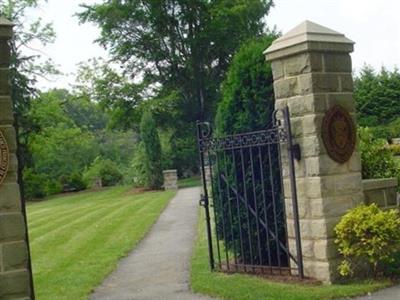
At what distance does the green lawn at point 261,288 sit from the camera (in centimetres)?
593

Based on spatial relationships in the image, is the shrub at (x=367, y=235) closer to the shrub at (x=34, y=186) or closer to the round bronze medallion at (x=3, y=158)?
the round bronze medallion at (x=3, y=158)

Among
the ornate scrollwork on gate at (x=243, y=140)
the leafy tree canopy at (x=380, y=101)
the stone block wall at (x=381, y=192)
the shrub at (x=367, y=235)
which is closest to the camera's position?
the shrub at (x=367, y=235)

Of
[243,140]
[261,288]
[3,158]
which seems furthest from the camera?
[243,140]

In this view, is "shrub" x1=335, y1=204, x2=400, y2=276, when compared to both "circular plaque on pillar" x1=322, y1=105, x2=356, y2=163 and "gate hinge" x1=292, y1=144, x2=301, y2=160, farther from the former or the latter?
"gate hinge" x1=292, y1=144, x2=301, y2=160

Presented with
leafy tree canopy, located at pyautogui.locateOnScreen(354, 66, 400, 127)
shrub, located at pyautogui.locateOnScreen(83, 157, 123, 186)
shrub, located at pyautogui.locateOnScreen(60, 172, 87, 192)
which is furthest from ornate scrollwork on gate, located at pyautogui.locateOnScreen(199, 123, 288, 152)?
shrub, located at pyautogui.locateOnScreen(83, 157, 123, 186)

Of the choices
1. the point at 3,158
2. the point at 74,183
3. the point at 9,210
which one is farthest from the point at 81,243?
the point at 74,183

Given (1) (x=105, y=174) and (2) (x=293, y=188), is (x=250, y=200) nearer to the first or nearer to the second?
(2) (x=293, y=188)

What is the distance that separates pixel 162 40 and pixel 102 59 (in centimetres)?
490

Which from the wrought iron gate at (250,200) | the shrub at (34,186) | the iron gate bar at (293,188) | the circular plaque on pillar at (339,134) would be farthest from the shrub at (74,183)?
the circular plaque on pillar at (339,134)

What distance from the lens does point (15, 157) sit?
4848 millimetres

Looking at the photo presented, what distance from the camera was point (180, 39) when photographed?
3562cm

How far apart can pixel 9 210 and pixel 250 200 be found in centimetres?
Result: 375

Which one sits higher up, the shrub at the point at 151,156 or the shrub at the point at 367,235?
the shrub at the point at 151,156

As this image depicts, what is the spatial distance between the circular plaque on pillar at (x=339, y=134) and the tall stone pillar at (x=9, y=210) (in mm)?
3386
